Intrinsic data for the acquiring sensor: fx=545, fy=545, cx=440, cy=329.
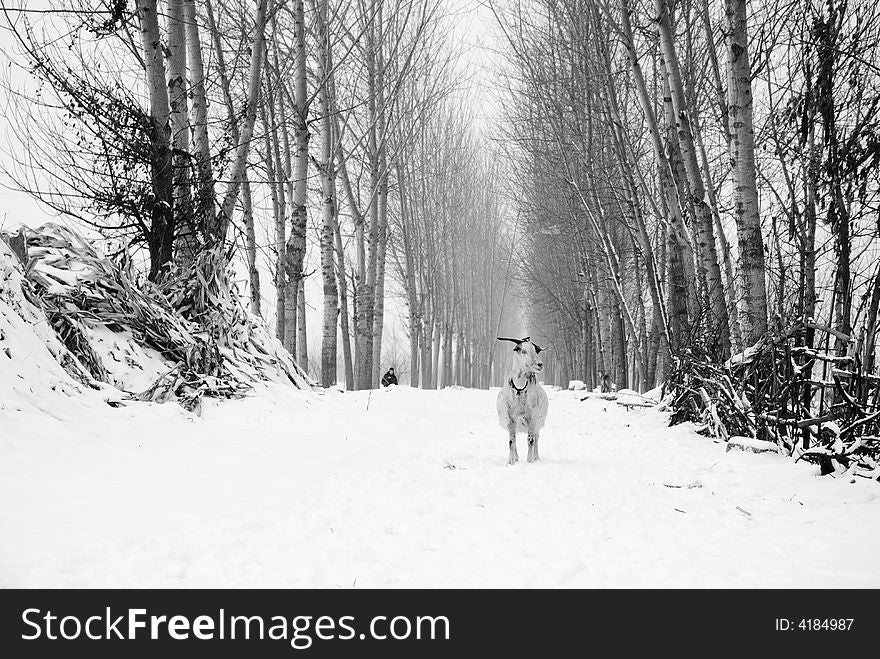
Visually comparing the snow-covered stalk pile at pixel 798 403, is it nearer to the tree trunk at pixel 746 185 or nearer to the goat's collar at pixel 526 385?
the tree trunk at pixel 746 185

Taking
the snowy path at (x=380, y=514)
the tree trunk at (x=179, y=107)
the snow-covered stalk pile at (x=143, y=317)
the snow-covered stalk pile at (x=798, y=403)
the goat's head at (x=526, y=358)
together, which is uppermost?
the tree trunk at (x=179, y=107)

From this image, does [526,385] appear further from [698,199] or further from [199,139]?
[199,139]

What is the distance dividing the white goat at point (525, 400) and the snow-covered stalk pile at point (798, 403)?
1877 millimetres

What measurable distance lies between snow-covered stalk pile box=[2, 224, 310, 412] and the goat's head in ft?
9.57

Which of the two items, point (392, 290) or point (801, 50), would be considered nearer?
point (801, 50)

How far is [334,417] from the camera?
20.6 feet

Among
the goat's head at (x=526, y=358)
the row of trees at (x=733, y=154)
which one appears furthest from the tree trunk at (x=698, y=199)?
the goat's head at (x=526, y=358)

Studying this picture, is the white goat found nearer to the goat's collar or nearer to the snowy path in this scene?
the goat's collar

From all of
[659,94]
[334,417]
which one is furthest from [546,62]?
[334,417]

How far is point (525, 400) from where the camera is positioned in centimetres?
478

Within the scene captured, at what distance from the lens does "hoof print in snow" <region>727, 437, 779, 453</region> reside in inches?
172

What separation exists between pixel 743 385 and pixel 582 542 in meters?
3.74

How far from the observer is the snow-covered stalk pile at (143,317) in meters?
4.86

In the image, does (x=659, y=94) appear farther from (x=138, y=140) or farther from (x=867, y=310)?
(x=138, y=140)
